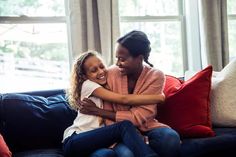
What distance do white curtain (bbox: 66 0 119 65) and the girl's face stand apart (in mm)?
725

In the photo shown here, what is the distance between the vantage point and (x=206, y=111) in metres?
2.21

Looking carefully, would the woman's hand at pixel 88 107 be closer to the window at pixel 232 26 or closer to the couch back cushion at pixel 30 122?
the couch back cushion at pixel 30 122

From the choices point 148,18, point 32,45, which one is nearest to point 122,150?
point 32,45

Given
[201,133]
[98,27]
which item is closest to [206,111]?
[201,133]

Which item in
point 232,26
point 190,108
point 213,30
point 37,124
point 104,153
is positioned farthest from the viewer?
point 232,26

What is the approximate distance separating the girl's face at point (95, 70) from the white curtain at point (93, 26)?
0.72 metres

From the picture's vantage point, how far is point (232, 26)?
3.67 m

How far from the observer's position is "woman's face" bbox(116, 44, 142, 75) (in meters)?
2.14

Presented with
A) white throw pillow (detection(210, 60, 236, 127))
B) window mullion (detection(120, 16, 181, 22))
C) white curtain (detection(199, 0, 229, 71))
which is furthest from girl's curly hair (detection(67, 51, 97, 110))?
white curtain (detection(199, 0, 229, 71))

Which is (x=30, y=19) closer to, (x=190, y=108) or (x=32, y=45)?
(x=32, y=45)

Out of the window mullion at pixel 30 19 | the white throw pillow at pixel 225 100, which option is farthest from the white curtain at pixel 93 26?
the white throw pillow at pixel 225 100

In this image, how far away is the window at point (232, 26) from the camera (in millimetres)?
3613

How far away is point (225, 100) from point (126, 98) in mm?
717

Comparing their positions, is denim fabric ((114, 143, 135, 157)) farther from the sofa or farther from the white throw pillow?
the white throw pillow
